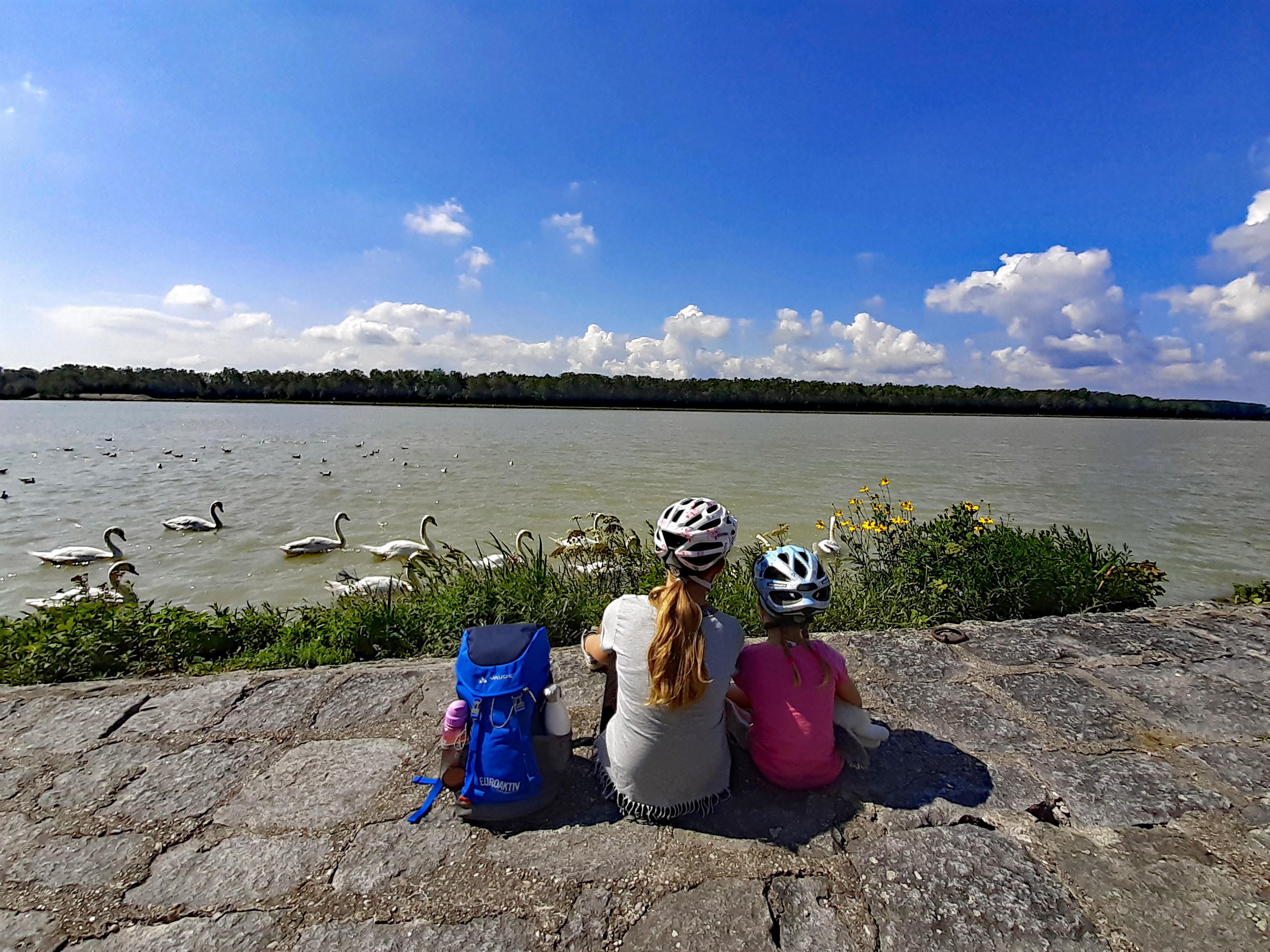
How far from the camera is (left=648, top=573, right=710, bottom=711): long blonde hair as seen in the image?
2.25 meters

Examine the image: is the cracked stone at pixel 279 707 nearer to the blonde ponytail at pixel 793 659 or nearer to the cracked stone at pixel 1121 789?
the blonde ponytail at pixel 793 659

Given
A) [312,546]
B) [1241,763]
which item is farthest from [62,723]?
[312,546]

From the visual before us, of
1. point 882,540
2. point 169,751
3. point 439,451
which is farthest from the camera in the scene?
point 439,451

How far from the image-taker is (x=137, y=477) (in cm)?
1780

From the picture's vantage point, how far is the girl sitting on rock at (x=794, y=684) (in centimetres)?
248

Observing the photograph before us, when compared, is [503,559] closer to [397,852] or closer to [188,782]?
[188,782]

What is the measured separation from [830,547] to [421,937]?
353 inches

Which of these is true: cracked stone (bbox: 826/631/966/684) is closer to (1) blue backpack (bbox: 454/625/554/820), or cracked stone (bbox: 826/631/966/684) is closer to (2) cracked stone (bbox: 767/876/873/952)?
(2) cracked stone (bbox: 767/876/873/952)

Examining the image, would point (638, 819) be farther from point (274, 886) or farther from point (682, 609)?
point (274, 886)

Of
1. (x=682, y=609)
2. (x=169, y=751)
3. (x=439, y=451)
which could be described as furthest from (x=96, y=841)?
(x=439, y=451)

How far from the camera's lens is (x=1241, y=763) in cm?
276

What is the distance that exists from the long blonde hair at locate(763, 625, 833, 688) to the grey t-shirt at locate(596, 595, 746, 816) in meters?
0.21

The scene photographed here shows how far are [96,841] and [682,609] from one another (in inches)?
94.8

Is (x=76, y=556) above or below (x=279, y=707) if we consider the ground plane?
below
